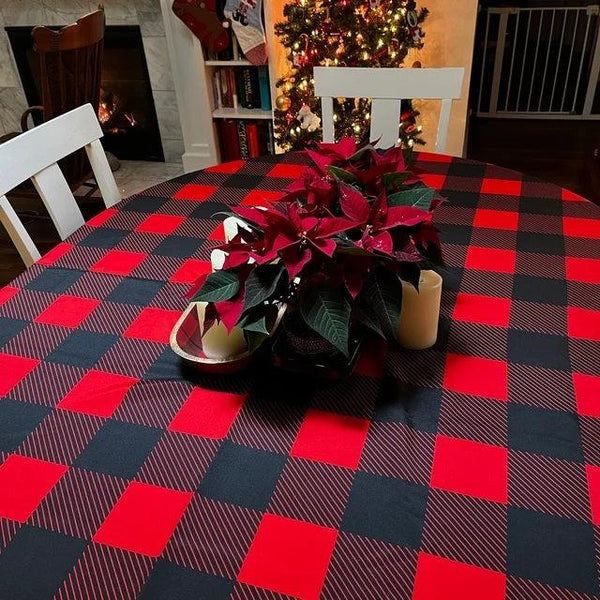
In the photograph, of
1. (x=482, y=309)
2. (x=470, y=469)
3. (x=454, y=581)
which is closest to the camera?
(x=454, y=581)

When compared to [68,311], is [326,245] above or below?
above

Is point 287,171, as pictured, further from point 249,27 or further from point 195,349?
point 249,27

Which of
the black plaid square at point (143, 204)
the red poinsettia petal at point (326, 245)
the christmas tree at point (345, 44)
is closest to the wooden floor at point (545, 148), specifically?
the christmas tree at point (345, 44)

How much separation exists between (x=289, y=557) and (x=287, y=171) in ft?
3.92

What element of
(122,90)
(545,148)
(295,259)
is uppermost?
(295,259)

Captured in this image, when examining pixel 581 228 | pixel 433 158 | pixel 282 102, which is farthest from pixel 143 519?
pixel 282 102

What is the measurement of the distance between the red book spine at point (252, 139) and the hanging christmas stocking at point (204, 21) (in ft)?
1.42

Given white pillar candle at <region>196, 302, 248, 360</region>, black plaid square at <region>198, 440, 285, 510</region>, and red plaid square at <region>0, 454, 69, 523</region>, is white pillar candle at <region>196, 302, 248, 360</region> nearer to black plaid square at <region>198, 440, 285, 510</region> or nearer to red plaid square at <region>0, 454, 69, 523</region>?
black plaid square at <region>198, 440, 285, 510</region>

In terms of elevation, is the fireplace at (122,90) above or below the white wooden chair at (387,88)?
below

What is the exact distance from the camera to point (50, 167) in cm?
157

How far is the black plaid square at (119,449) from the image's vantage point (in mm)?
881

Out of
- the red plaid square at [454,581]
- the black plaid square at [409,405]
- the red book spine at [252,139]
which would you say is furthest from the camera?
the red book spine at [252,139]

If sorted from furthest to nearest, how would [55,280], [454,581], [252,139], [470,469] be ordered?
[252,139]
[55,280]
[470,469]
[454,581]

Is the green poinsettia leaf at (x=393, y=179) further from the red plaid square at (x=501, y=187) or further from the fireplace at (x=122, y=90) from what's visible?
the fireplace at (x=122, y=90)
